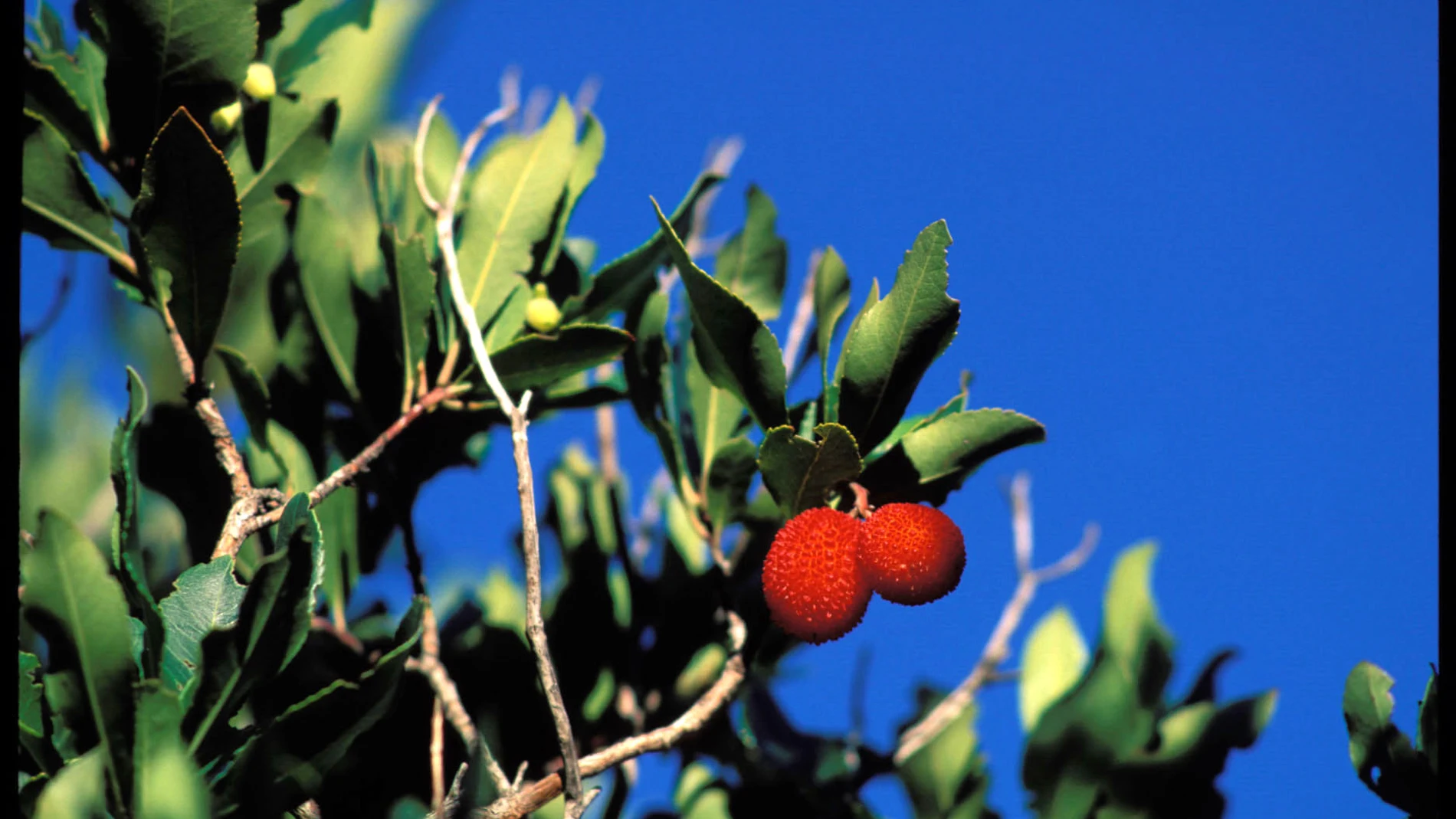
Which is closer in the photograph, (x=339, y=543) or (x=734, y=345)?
(x=734, y=345)

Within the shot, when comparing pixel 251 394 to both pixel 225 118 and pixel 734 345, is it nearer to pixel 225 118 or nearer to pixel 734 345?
pixel 225 118

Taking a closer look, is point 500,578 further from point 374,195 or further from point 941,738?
point 941,738

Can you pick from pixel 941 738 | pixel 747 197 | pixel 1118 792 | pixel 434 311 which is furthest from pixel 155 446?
pixel 1118 792

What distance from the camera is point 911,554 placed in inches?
38.2

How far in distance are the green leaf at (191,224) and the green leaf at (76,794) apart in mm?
463

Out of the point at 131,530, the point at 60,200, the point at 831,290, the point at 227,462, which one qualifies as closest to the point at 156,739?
the point at 131,530

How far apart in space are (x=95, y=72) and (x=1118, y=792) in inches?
44.9

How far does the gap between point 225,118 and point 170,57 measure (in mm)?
86

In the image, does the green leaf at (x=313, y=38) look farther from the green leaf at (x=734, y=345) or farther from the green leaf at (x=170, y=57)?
the green leaf at (x=734, y=345)

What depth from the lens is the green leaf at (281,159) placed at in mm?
1197

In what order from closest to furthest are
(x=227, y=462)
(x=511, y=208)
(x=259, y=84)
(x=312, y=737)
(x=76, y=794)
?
(x=76, y=794)
(x=312, y=737)
(x=227, y=462)
(x=259, y=84)
(x=511, y=208)

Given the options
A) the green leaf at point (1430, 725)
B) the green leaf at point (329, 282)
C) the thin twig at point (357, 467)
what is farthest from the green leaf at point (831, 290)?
the green leaf at point (1430, 725)

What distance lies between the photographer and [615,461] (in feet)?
5.73

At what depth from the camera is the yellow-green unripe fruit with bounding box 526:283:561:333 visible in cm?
123
